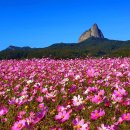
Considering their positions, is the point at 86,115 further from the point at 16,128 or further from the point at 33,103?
the point at 16,128

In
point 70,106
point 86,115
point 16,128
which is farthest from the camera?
point 86,115

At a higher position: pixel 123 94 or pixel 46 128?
pixel 123 94

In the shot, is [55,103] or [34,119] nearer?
[34,119]

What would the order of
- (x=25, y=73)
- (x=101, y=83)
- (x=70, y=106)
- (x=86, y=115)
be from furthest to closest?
(x=25, y=73)
(x=101, y=83)
(x=86, y=115)
(x=70, y=106)

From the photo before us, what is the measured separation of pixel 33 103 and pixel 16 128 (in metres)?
3.09

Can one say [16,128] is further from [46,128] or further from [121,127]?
[121,127]

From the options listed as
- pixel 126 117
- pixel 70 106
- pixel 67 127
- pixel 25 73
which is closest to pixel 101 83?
pixel 70 106

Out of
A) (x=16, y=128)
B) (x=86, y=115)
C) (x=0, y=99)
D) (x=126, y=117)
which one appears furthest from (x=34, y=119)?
(x=0, y=99)

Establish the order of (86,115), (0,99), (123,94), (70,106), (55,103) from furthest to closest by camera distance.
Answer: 1. (0,99)
2. (55,103)
3. (86,115)
4. (70,106)
5. (123,94)

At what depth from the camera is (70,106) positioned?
464cm

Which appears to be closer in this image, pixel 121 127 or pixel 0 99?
pixel 121 127

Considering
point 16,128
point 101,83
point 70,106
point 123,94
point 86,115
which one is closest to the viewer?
point 16,128

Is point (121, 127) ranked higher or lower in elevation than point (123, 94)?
lower

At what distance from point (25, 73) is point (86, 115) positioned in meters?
7.22
